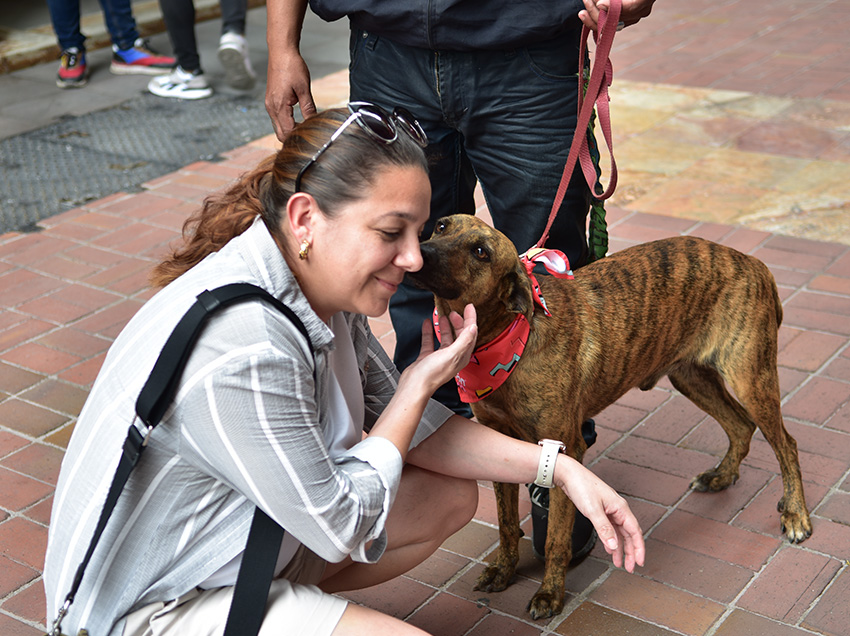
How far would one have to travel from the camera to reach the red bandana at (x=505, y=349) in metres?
2.62

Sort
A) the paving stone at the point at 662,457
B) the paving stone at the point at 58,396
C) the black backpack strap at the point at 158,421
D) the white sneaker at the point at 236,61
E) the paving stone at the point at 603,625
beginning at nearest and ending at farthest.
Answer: the black backpack strap at the point at 158,421
the paving stone at the point at 603,625
the paving stone at the point at 662,457
the paving stone at the point at 58,396
the white sneaker at the point at 236,61

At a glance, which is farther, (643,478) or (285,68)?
(643,478)

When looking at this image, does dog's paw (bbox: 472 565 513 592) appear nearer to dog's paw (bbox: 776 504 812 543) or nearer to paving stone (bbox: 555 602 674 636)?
paving stone (bbox: 555 602 674 636)

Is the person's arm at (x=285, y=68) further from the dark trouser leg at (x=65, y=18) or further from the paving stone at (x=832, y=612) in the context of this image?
the dark trouser leg at (x=65, y=18)

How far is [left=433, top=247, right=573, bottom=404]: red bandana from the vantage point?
2.62m

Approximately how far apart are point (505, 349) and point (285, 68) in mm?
1179

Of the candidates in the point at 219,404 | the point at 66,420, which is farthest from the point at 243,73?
the point at 219,404

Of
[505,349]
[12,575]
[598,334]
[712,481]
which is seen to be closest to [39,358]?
[12,575]

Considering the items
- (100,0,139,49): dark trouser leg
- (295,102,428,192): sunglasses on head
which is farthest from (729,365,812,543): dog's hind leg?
(100,0,139,49): dark trouser leg

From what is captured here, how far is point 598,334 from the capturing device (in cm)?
282

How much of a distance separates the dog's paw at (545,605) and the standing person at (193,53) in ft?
18.7

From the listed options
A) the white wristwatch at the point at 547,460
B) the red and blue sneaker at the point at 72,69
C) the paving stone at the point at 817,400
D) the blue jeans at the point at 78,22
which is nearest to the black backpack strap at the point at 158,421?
the white wristwatch at the point at 547,460

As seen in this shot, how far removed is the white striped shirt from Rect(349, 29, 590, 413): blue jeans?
3.49 ft

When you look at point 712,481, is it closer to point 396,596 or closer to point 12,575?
point 396,596
